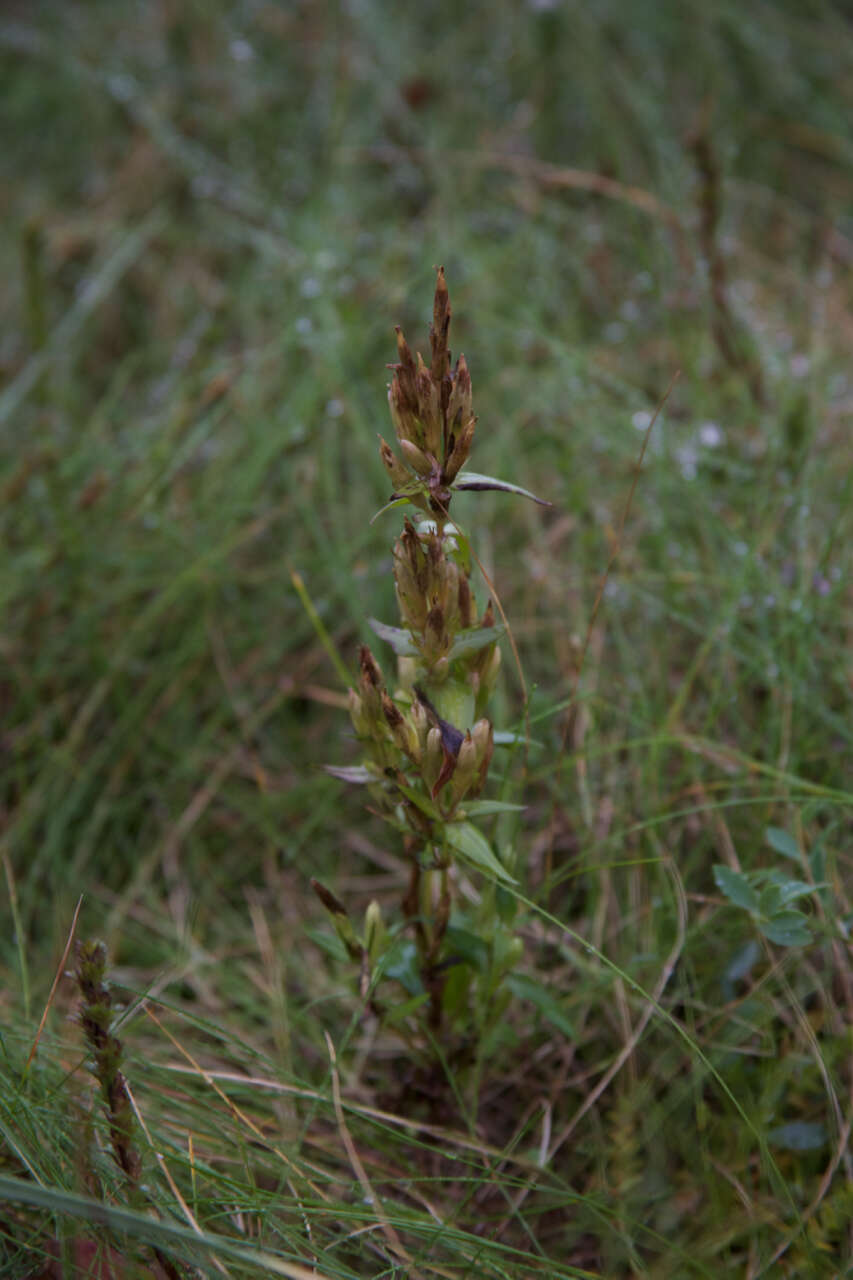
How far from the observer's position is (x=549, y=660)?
206cm

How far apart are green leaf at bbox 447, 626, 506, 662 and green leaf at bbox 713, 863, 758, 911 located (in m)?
0.49

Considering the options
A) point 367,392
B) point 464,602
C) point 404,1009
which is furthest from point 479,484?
point 367,392

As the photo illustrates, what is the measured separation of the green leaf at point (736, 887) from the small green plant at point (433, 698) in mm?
299

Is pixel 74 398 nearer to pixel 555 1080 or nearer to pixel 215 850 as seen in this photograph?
pixel 215 850

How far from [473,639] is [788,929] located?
2.02 ft

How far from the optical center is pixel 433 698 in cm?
118

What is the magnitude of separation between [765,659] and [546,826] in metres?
0.49

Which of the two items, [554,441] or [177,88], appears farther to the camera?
[177,88]

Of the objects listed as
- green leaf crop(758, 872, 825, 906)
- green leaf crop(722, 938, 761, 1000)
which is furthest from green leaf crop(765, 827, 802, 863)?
green leaf crop(722, 938, 761, 1000)

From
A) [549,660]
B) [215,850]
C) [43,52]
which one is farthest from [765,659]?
[43,52]

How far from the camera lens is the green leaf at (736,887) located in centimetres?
133

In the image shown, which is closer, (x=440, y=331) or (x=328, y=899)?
(x=440, y=331)

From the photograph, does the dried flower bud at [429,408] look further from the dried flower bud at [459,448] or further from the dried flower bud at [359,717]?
the dried flower bud at [359,717]

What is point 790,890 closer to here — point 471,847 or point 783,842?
point 783,842
